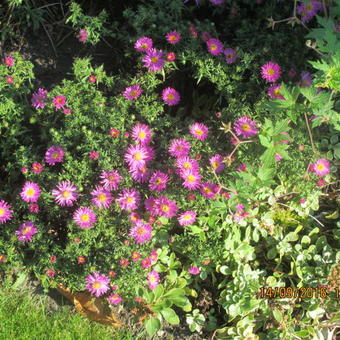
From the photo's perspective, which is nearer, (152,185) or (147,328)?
(152,185)

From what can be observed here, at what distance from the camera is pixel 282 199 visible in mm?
2354

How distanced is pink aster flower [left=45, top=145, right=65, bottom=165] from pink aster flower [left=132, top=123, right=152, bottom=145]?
13.0 inches

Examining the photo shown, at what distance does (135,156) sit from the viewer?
6.40 ft

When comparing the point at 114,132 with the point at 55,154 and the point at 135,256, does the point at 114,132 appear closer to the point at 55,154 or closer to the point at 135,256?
the point at 55,154

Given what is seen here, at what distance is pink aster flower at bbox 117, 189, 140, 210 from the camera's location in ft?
6.35

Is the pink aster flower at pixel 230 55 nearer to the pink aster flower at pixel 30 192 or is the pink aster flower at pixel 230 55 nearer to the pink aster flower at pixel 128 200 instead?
the pink aster flower at pixel 128 200

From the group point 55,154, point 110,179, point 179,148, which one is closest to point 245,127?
point 179,148

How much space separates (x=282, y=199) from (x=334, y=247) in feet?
1.26

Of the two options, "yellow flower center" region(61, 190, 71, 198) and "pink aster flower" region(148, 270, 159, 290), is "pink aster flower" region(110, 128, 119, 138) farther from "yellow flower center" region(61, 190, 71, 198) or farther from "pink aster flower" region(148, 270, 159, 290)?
"pink aster flower" region(148, 270, 159, 290)

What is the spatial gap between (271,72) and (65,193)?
113 centimetres

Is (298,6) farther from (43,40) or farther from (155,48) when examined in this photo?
(43,40)

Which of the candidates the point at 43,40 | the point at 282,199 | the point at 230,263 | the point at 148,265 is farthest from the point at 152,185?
the point at 43,40

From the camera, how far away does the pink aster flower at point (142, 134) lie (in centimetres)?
200

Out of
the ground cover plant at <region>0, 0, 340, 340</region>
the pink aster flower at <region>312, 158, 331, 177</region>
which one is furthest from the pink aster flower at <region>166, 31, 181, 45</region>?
the pink aster flower at <region>312, 158, 331, 177</region>
